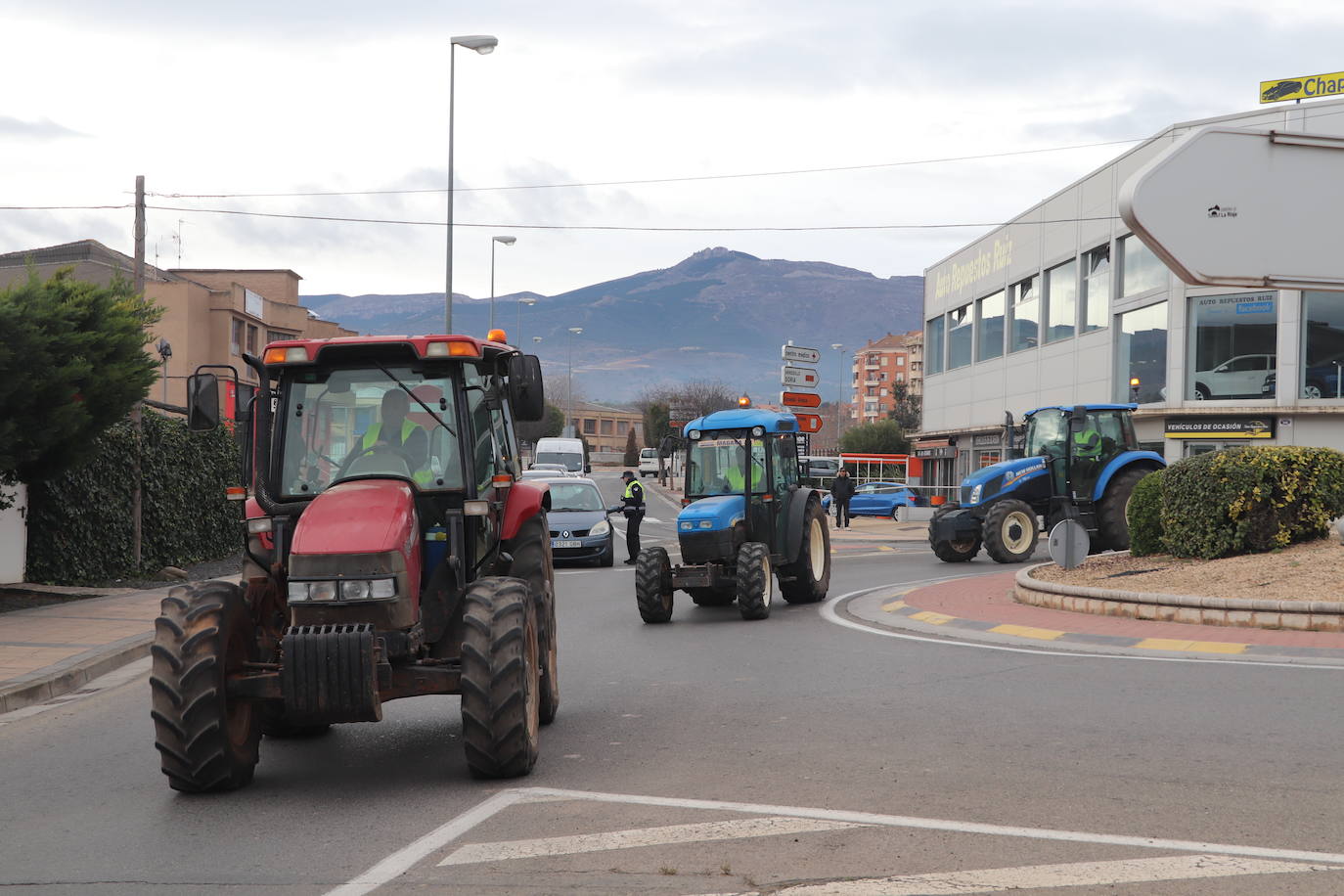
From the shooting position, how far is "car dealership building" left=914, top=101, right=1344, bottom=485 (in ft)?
115

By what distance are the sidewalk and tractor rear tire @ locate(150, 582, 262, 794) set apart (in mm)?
4029

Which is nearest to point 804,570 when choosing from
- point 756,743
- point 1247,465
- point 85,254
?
point 1247,465

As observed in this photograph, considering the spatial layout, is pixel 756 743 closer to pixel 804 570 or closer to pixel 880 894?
pixel 880 894

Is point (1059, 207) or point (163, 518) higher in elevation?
point (1059, 207)

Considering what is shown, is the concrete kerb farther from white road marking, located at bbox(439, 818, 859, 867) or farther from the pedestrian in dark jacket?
the pedestrian in dark jacket

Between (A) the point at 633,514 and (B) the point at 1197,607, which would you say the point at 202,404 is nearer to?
(B) the point at 1197,607

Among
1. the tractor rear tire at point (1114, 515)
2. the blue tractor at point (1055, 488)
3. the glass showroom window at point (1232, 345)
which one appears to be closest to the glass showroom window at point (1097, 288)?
the glass showroom window at point (1232, 345)

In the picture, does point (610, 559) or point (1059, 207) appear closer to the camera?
point (610, 559)

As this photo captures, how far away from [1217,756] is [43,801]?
6.18 m

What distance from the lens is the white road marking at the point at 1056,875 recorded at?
4.85 metres

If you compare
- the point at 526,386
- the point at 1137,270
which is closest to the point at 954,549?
the point at 526,386

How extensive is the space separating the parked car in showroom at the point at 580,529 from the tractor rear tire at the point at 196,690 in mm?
15809

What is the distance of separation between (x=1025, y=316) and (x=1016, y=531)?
92.8ft

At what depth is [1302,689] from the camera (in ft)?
30.3
